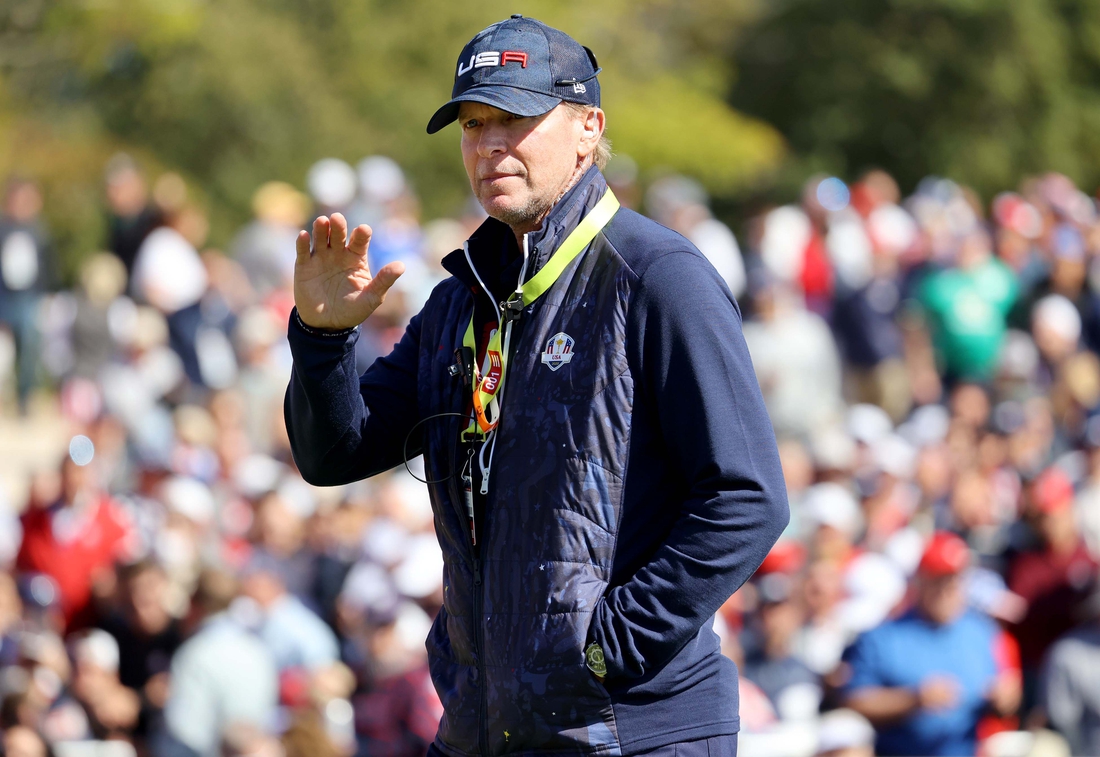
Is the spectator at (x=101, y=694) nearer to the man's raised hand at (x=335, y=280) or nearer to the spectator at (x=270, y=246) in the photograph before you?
the spectator at (x=270, y=246)

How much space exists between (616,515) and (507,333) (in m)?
0.43

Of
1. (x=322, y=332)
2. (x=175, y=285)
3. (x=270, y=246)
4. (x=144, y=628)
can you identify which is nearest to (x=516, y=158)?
(x=322, y=332)

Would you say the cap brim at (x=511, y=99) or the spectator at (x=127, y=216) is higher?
the spectator at (x=127, y=216)

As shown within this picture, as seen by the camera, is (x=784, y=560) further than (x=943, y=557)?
Yes

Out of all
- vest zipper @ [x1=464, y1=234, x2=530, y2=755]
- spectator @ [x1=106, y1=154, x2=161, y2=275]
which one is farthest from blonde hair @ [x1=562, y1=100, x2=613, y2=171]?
spectator @ [x1=106, y1=154, x2=161, y2=275]

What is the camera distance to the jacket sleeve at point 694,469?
2.79m

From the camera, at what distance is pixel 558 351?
2.92 meters

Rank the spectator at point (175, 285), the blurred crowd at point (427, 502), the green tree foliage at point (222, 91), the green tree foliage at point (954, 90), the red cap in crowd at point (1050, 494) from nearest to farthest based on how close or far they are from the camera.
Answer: the blurred crowd at point (427, 502)
the red cap in crowd at point (1050, 494)
the spectator at point (175, 285)
the green tree foliage at point (222, 91)
the green tree foliage at point (954, 90)

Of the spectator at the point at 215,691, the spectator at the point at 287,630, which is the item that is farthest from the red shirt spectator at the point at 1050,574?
the spectator at the point at 215,691

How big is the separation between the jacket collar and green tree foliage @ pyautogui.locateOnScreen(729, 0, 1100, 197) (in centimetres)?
2962

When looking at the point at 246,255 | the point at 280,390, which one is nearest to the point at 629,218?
the point at 280,390

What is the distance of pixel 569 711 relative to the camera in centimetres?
284

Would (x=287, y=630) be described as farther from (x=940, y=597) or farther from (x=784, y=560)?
(x=940, y=597)

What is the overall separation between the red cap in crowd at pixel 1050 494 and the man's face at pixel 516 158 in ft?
16.7
